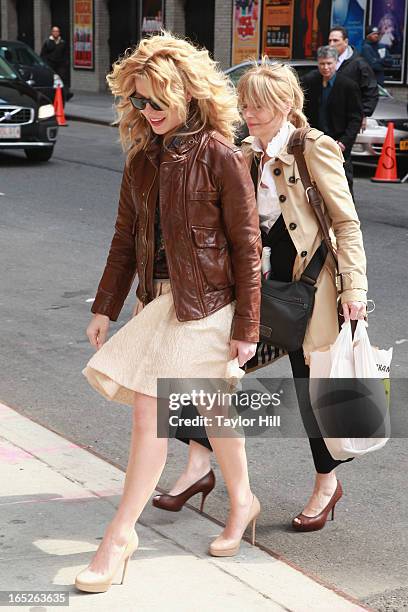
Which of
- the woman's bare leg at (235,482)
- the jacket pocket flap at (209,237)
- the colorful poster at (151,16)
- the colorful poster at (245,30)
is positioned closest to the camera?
the jacket pocket flap at (209,237)

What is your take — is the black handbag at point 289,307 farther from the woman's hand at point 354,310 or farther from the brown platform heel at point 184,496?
the brown platform heel at point 184,496

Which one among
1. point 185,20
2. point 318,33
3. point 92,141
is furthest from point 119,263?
point 185,20

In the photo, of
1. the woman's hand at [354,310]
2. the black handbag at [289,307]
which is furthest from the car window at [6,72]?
the woman's hand at [354,310]

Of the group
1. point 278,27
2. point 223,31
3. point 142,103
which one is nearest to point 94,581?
point 142,103

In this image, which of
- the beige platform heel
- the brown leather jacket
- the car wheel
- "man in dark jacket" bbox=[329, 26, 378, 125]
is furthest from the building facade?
the beige platform heel

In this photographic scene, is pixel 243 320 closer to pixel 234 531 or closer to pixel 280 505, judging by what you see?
pixel 234 531

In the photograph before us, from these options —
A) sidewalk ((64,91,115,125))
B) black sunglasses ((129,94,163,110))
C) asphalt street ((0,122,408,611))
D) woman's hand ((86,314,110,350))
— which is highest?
black sunglasses ((129,94,163,110))

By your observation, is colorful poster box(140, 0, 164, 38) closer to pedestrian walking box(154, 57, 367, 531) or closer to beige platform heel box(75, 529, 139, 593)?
pedestrian walking box(154, 57, 367, 531)

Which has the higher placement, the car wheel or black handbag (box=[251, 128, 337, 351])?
black handbag (box=[251, 128, 337, 351])

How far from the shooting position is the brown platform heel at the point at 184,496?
13.9 feet

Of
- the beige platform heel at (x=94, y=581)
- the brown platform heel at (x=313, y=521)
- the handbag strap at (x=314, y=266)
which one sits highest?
the handbag strap at (x=314, y=266)

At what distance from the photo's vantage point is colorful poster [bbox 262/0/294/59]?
25641 millimetres

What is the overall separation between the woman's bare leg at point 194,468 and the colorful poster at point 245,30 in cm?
2305

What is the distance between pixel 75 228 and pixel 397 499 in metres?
6.68
